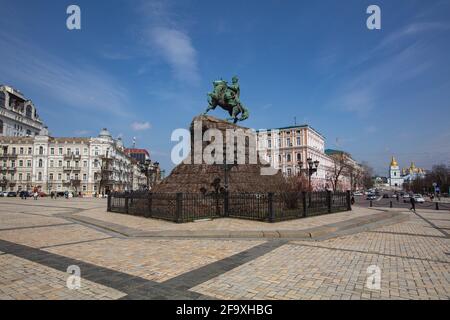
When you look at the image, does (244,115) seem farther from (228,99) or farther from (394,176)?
(394,176)

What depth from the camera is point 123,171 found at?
299ft

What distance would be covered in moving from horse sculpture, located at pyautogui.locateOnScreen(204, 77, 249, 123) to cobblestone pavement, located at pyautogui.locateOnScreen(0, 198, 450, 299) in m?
15.6

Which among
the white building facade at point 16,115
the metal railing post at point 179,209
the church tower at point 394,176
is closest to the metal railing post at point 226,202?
the metal railing post at point 179,209

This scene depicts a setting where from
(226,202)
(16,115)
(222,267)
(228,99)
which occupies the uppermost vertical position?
A: (16,115)

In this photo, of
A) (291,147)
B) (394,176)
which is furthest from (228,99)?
(394,176)

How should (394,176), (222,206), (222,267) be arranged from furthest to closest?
(394,176), (222,206), (222,267)

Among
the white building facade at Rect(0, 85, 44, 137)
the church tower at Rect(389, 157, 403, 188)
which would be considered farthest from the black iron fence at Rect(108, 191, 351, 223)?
the church tower at Rect(389, 157, 403, 188)

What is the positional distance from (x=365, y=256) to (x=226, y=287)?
4378 mm

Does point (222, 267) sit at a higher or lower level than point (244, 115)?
lower

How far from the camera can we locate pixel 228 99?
76.1 ft

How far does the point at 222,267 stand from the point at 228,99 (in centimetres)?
1866

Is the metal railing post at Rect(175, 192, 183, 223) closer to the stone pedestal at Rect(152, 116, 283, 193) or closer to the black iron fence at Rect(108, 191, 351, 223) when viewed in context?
the black iron fence at Rect(108, 191, 351, 223)

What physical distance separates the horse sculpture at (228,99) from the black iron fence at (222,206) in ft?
29.8
